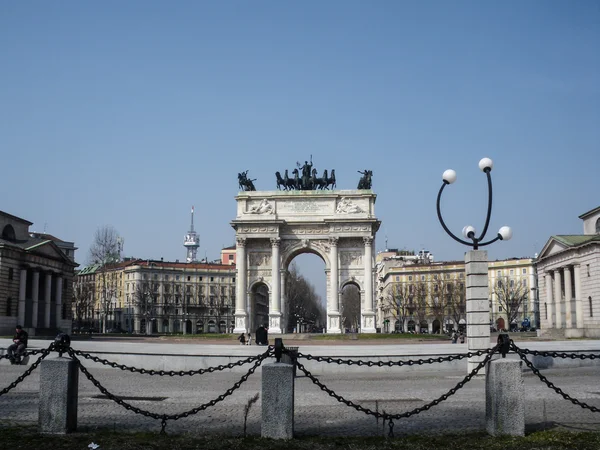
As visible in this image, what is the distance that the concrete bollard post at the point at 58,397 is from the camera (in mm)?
10461

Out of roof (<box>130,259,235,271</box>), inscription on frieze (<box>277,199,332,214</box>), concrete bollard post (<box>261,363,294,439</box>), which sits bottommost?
concrete bollard post (<box>261,363,294,439</box>)

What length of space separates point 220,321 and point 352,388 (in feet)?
407

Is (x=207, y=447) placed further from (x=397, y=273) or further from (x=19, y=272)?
(x=397, y=273)

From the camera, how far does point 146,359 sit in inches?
995

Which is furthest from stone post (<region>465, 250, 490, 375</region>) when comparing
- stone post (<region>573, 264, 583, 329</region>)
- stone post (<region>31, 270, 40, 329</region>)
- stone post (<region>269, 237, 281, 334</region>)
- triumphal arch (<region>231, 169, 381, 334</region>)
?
stone post (<region>31, 270, 40, 329</region>)

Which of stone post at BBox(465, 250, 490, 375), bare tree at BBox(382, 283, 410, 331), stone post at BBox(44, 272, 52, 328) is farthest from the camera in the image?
bare tree at BBox(382, 283, 410, 331)

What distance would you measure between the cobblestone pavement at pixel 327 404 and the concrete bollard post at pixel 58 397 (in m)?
0.65

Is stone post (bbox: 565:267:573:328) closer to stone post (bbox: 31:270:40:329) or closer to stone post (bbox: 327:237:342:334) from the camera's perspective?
stone post (bbox: 327:237:342:334)

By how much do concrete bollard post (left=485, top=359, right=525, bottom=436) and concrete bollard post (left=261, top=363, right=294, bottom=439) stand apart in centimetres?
317

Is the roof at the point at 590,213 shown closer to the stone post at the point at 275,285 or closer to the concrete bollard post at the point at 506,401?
the stone post at the point at 275,285

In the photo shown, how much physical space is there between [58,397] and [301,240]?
61.4 meters

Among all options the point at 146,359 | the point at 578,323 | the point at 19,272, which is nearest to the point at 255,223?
the point at 19,272

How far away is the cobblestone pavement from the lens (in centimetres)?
1119

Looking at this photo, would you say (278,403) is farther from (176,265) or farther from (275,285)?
(176,265)
